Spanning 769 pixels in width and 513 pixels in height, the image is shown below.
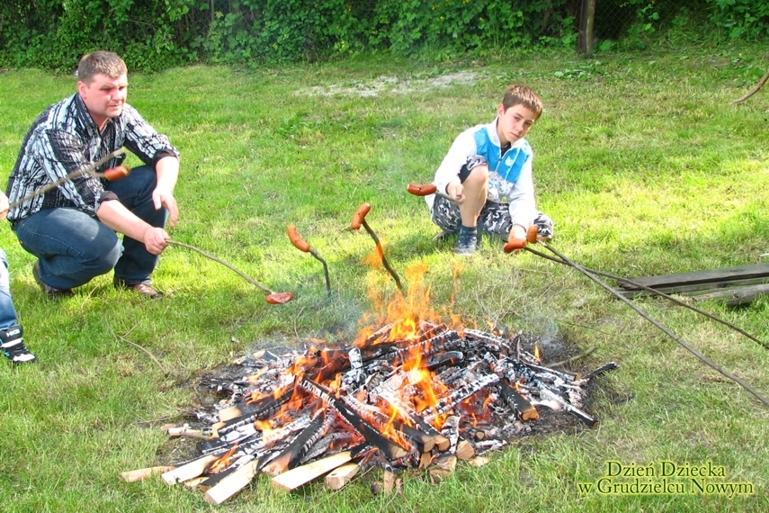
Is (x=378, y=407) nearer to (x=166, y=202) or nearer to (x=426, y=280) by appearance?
(x=426, y=280)

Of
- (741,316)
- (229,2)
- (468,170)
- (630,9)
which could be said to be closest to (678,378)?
(741,316)

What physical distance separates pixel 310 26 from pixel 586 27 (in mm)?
4367

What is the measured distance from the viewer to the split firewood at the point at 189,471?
2717 millimetres

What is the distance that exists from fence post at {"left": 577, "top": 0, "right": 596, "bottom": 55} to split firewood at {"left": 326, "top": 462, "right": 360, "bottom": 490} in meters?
8.94

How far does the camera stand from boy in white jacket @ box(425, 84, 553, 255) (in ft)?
14.8

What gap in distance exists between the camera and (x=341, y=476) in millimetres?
2650

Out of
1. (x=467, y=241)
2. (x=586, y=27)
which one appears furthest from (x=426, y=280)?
(x=586, y=27)

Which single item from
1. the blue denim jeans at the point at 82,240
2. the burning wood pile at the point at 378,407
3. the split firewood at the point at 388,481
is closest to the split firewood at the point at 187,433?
the burning wood pile at the point at 378,407

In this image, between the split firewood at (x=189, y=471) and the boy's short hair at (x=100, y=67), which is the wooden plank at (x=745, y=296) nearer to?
the split firewood at (x=189, y=471)

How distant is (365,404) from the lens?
297cm

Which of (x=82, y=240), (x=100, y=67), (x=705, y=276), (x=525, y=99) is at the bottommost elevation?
(x=705, y=276)

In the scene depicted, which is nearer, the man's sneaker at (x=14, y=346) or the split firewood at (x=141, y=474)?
the split firewood at (x=141, y=474)

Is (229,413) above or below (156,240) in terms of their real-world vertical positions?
below

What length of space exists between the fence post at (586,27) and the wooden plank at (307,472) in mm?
8909
